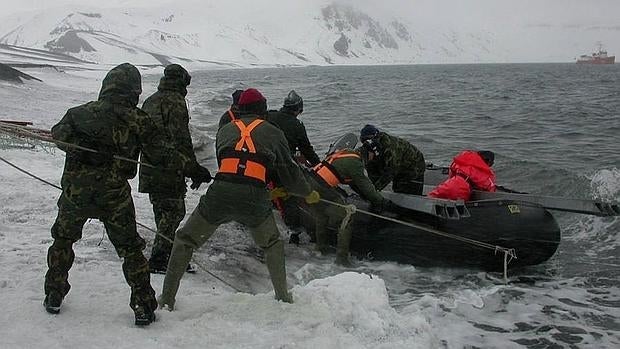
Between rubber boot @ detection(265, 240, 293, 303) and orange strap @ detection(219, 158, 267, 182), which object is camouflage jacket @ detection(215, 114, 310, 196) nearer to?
orange strap @ detection(219, 158, 267, 182)

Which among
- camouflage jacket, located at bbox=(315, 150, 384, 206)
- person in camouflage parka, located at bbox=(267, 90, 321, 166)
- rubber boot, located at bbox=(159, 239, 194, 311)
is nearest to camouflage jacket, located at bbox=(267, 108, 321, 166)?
person in camouflage parka, located at bbox=(267, 90, 321, 166)

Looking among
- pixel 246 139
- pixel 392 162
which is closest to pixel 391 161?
pixel 392 162

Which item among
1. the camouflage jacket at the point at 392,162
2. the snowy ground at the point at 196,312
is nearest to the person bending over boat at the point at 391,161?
the camouflage jacket at the point at 392,162

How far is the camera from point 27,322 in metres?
3.86

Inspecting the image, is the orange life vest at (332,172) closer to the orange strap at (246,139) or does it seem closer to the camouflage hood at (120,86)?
the orange strap at (246,139)

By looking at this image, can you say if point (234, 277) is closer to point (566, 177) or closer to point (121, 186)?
point (121, 186)

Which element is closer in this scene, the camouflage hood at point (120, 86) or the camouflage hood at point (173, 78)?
the camouflage hood at point (120, 86)

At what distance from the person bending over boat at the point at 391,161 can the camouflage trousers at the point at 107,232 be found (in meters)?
4.08

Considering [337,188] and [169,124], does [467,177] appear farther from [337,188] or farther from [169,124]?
[169,124]

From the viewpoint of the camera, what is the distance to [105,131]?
12.3 ft

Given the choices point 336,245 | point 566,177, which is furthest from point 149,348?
point 566,177

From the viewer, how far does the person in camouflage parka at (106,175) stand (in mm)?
3752

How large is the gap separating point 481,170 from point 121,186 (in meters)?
5.02

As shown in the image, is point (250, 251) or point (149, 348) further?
point (250, 251)
